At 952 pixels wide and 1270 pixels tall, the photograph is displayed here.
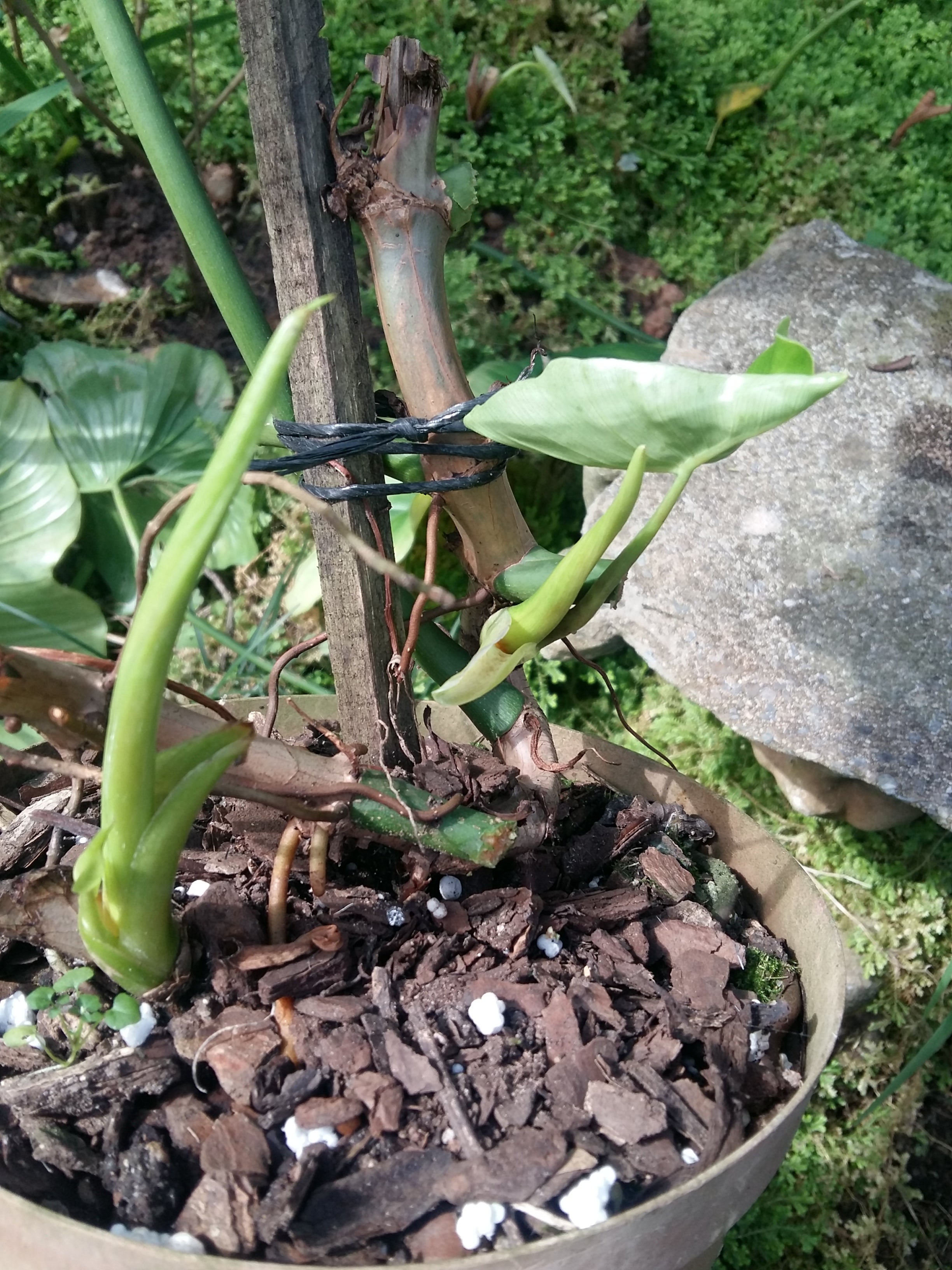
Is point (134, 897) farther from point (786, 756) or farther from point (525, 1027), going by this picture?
point (786, 756)

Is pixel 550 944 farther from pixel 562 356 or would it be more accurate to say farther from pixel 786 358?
pixel 562 356

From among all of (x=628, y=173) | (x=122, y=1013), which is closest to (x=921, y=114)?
(x=628, y=173)

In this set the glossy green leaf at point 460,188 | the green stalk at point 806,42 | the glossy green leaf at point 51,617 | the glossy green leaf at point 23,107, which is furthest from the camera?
the green stalk at point 806,42

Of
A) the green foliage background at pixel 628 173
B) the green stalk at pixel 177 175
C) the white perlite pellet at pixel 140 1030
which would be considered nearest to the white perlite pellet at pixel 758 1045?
the white perlite pellet at pixel 140 1030

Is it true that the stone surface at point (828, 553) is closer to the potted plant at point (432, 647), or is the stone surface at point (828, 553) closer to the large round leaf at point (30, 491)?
the potted plant at point (432, 647)

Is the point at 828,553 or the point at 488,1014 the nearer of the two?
the point at 488,1014

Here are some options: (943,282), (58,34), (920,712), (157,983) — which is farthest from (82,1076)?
(58,34)
